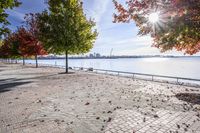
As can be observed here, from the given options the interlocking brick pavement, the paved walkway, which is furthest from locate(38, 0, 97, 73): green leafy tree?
the interlocking brick pavement

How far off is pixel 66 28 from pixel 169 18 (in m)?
21.0

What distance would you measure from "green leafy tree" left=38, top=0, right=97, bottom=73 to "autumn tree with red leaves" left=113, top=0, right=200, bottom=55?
1743 cm

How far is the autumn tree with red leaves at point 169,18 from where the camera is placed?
7902 millimetres

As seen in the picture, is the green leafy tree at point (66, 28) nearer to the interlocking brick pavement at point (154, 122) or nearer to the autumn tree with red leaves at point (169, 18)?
the autumn tree with red leaves at point (169, 18)

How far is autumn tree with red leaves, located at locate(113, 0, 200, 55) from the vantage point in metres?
7.90

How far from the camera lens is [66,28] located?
1093 inches

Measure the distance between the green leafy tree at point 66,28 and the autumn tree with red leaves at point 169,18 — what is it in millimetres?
17429

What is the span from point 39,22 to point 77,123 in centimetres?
2433

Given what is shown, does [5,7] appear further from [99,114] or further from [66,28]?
[66,28]

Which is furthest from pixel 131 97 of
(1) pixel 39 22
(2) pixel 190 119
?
(1) pixel 39 22

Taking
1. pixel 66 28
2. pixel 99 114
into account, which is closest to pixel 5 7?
pixel 99 114

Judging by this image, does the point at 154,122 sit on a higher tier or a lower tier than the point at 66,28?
lower

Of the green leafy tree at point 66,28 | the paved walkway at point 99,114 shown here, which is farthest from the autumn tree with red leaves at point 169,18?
the green leafy tree at point 66,28

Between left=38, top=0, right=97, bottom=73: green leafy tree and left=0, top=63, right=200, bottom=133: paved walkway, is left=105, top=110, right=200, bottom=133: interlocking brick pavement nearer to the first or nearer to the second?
left=0, top=63, right=200, bottom=133: paved walkway
